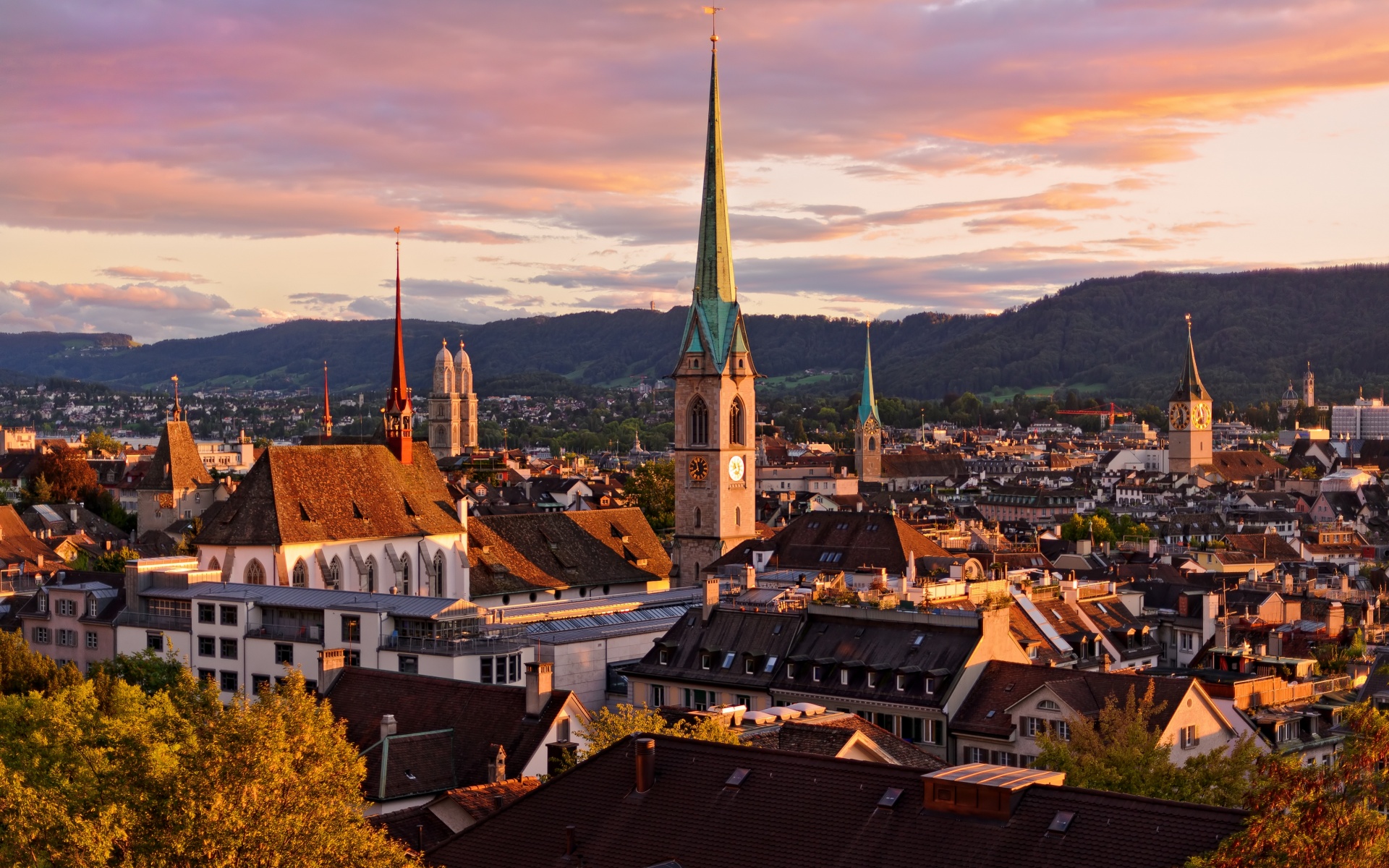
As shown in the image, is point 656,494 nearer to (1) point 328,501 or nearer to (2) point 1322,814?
(1) point 328,501

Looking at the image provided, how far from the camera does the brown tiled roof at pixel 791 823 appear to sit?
24547 millimetres

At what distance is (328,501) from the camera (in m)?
76.7

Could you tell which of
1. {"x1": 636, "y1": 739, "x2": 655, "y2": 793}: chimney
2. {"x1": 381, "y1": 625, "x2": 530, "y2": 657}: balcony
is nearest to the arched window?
{"x1": 381, "y1": 625, "x2": 530, "y2": 657}: balcony

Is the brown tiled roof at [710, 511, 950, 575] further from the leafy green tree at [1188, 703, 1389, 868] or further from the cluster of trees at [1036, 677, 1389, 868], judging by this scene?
the leafy green tree at [1188, 703, 1389, 868]

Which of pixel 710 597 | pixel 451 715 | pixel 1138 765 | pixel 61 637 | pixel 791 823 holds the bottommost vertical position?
pixel 61 637

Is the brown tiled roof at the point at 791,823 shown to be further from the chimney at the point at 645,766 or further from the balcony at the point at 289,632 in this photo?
the balcony at the point at 289,632

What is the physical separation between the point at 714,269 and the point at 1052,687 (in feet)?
168

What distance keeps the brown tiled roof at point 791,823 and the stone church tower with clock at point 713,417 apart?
206 feet

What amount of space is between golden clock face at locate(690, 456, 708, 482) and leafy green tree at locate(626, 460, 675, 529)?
35099mm

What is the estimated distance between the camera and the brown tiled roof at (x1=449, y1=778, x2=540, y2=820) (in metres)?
34.1

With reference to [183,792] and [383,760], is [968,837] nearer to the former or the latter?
[183,792]

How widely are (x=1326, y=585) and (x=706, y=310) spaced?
34.6 m

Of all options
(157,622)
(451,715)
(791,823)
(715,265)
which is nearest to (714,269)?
(715,265)

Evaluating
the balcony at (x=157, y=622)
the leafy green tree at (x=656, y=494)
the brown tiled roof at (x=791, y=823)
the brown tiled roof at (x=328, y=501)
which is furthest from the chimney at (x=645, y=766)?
the leafy green tree at (x=656, y=494)
